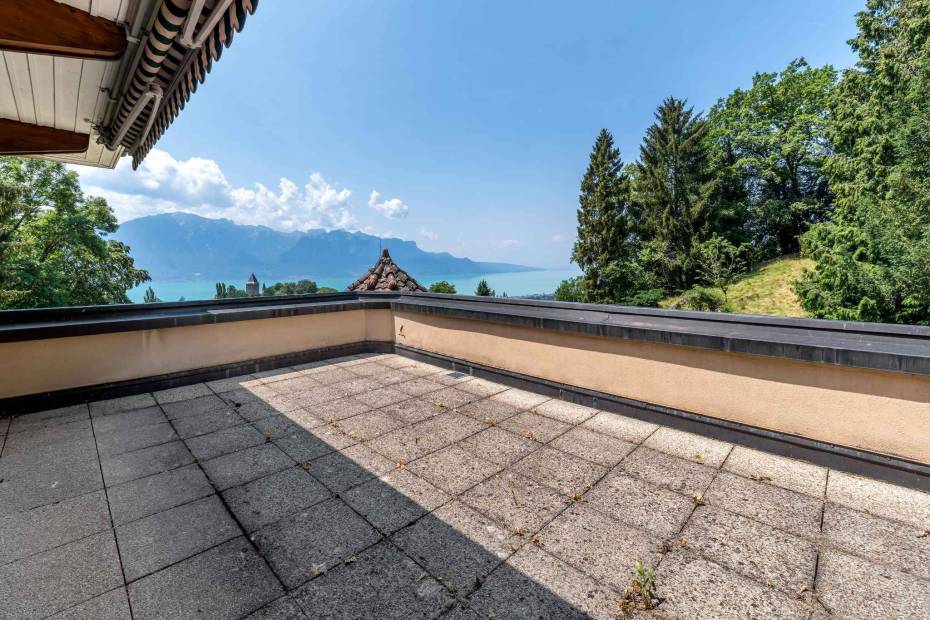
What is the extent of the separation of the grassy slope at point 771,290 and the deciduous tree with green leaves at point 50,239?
107 feet

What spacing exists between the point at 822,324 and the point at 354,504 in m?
4.00

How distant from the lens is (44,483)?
2.45 meters

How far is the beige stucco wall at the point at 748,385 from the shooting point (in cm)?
241

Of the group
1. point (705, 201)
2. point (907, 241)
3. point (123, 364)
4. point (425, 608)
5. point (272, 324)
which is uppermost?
point (705, 201)

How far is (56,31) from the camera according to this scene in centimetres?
227

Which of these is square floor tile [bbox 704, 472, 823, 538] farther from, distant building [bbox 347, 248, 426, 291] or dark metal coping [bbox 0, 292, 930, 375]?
distant building [bbox 347, 248, 426, 291]

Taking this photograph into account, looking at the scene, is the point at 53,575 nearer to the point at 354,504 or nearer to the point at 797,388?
the point at 354,504

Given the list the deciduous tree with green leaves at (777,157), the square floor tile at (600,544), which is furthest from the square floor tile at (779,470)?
the deciduous tree with green leaves at (777,157)

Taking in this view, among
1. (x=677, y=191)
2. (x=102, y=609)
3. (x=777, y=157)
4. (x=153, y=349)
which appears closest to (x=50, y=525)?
(x=102, y=609)

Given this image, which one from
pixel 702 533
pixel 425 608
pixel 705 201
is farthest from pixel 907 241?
pixel 425 608

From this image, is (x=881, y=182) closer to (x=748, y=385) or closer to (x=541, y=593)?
(x=748, y=385)

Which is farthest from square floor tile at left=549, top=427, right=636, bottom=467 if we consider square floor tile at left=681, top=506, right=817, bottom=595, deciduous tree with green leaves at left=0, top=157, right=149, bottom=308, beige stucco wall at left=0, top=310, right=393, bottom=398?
deciduous tree with green leaves at left=0, top=157, right=149, bottom=308

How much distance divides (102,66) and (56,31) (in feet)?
3.49

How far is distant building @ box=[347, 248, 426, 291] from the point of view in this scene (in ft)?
33.3
